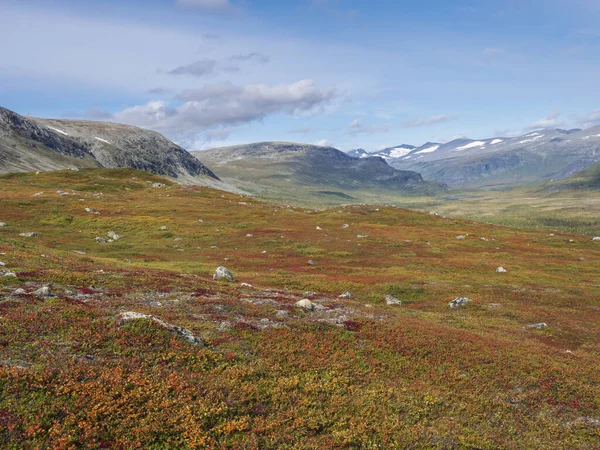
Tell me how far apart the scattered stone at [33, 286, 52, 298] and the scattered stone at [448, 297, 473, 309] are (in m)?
35.9

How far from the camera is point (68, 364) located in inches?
543

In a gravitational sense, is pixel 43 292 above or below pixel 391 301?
above

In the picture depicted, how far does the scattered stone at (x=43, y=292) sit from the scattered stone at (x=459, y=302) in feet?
118

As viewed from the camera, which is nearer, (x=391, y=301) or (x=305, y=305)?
(x=305, y=305)

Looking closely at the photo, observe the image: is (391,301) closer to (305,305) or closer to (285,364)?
(305,305)

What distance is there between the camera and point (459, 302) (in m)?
38.3

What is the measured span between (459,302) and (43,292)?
37.3 metres

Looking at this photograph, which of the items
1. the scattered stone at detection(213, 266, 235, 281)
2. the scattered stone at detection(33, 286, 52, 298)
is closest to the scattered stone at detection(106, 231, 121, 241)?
the scattered stone at detection(213, 266, 235, 281)

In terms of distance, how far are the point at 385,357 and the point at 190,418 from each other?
462 inches

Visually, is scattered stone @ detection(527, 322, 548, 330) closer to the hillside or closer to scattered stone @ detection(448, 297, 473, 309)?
the hillside

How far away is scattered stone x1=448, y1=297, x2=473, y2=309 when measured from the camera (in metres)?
37.9

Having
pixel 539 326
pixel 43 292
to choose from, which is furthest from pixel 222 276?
pixel 539 326

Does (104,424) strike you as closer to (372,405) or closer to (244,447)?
(244,447)

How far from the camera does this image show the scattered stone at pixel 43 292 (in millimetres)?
20678
